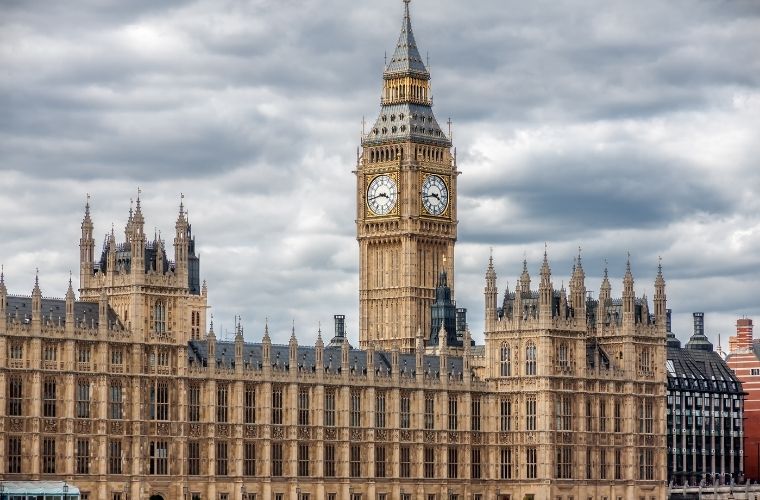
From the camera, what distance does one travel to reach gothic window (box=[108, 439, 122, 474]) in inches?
6964

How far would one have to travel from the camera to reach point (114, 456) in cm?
17725

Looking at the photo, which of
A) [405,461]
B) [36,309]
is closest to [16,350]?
[36,309]

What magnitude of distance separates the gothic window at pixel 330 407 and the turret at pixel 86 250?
79.9 ft

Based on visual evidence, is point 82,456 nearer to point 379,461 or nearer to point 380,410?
point 379,461

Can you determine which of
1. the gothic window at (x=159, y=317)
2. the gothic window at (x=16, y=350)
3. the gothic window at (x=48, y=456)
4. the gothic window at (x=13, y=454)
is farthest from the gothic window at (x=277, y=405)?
the gothic window at (x=13, y=454)

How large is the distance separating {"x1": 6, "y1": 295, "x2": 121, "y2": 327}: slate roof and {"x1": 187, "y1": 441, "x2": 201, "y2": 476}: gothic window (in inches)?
479

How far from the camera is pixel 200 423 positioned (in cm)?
18362

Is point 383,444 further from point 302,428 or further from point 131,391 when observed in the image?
point 131,391

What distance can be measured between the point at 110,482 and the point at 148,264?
59.4 ft

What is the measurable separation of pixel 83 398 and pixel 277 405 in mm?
20390

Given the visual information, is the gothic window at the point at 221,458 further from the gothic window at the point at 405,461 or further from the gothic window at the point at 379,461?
the gothic window at the point at 405,461

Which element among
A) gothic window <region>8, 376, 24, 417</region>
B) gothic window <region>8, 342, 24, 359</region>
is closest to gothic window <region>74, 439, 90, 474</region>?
gothic window <region>8, 376, 24, 417</region>

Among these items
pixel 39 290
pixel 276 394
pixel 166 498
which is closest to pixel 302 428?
pixel 276 394

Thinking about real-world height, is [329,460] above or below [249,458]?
below
